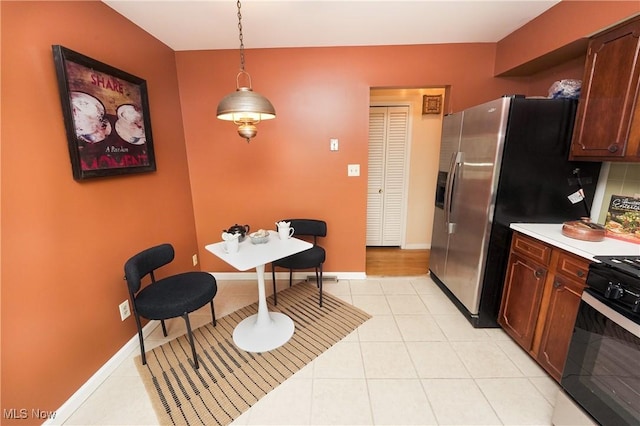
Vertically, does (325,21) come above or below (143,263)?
above

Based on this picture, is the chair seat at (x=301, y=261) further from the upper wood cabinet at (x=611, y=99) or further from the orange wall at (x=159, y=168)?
the upper wood cabinet at (x=611, y=99)

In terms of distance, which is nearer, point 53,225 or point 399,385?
point 53,225

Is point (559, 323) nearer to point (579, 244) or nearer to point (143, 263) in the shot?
point (579, 244)

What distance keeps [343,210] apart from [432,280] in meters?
1.33

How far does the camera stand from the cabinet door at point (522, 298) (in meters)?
1.71

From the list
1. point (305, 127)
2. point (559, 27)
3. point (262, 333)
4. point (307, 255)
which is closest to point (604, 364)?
point (307, 255)

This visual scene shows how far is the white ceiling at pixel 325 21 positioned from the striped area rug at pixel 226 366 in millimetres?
2495

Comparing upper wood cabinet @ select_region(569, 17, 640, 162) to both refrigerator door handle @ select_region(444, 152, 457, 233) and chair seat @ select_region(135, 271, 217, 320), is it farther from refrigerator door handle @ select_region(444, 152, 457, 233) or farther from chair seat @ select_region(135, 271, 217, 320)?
chair seat @ select_region(135, 271, 217, 320)

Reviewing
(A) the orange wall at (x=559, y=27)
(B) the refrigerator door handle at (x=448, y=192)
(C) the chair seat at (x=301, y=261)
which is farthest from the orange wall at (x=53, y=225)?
(A) the orange wall at (x=559, y=27)

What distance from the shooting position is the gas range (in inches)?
41.9

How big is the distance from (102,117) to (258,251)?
1.36m

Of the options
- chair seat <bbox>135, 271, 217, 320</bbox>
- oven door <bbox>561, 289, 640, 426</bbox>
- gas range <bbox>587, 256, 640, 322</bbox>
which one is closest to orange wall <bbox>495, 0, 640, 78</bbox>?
gas range <bbox>587, 256, 640, 322</bbox>

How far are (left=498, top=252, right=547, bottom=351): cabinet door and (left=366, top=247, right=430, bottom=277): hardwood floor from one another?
3.86 feet

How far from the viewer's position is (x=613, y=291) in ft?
3.70
